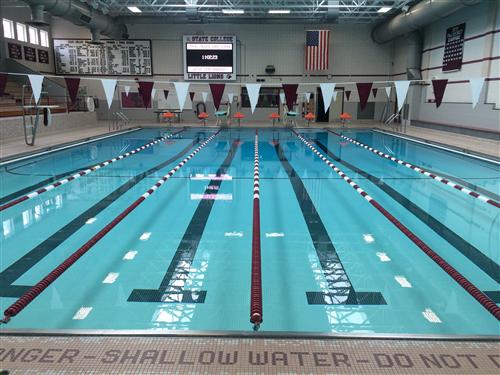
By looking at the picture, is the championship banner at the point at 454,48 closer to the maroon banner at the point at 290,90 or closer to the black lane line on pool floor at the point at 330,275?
the maroon banner at the point at 290,90

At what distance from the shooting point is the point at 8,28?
1548cm

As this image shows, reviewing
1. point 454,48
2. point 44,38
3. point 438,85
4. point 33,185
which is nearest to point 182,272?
point 33,185

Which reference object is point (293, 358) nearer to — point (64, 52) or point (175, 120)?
point (175, 120)

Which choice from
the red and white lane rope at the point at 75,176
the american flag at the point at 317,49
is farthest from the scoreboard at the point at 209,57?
the red and white lane rope at the point at 75,176

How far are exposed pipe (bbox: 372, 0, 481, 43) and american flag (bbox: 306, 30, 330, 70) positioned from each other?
7.58ft

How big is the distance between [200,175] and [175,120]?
39.8 feet

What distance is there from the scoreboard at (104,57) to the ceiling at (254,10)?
1236 millimetres

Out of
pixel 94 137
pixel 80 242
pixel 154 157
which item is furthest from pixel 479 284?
pixel 94 137

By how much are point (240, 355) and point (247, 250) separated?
1885mm

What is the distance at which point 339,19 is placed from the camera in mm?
17250

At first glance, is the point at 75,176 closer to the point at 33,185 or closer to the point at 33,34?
the point at 33,185

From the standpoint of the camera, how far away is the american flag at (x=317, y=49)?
17.2 m

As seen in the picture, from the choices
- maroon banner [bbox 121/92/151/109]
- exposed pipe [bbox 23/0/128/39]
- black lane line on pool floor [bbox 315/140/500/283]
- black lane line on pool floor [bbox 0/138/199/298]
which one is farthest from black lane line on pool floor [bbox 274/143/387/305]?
maroon banner [bbox 121/92/151/109]

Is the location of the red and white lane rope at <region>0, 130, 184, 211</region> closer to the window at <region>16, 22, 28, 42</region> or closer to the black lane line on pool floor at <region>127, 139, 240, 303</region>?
the black lane line on pool floor at <region>127, 139, 240, 303</region>
